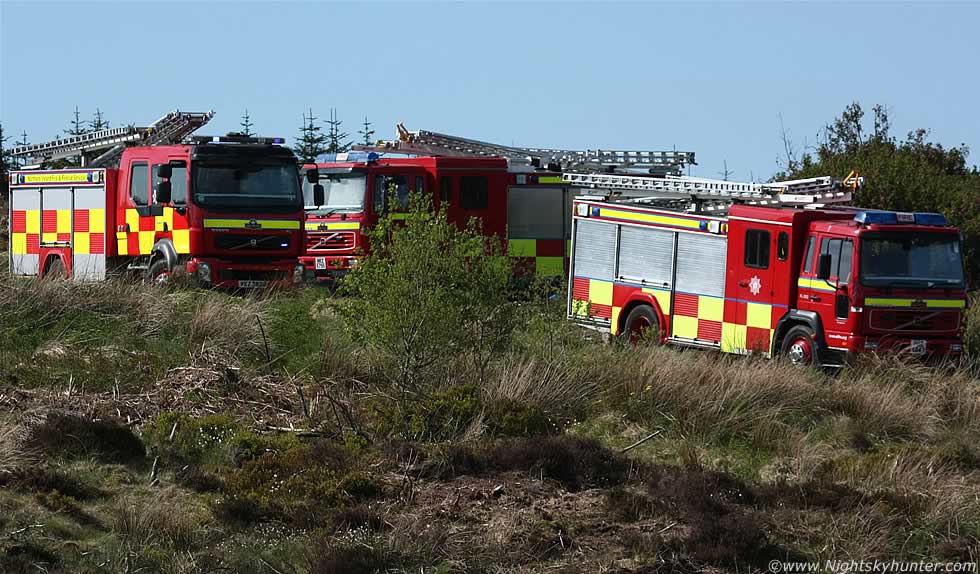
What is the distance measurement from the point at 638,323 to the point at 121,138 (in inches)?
382

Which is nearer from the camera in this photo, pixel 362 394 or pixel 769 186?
pixel 362 394

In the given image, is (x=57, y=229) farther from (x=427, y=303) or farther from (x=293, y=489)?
(x=293, y=489)

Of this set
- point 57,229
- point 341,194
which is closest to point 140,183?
point 57,229

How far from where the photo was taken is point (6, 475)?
10.9 m

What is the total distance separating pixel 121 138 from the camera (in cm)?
2369

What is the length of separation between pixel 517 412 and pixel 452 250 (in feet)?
7.18

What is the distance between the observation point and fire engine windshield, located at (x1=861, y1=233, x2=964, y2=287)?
635 inches

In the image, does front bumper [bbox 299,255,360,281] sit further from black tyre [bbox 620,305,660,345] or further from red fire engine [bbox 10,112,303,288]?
black tyre [bbox 620,305,660,345]

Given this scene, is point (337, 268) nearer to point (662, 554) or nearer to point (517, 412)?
point (517, 412)

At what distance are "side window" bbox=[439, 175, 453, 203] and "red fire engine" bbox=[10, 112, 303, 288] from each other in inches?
185

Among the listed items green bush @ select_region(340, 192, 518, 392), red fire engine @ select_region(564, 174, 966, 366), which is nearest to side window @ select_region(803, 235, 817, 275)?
red fire engine @ select_region(564, 174, 966, 366)

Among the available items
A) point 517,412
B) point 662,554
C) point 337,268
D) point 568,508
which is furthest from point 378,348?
point 337,268

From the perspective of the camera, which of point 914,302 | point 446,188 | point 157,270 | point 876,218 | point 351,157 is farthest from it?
point 446,188

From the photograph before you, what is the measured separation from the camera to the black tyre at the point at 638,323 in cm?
1922
